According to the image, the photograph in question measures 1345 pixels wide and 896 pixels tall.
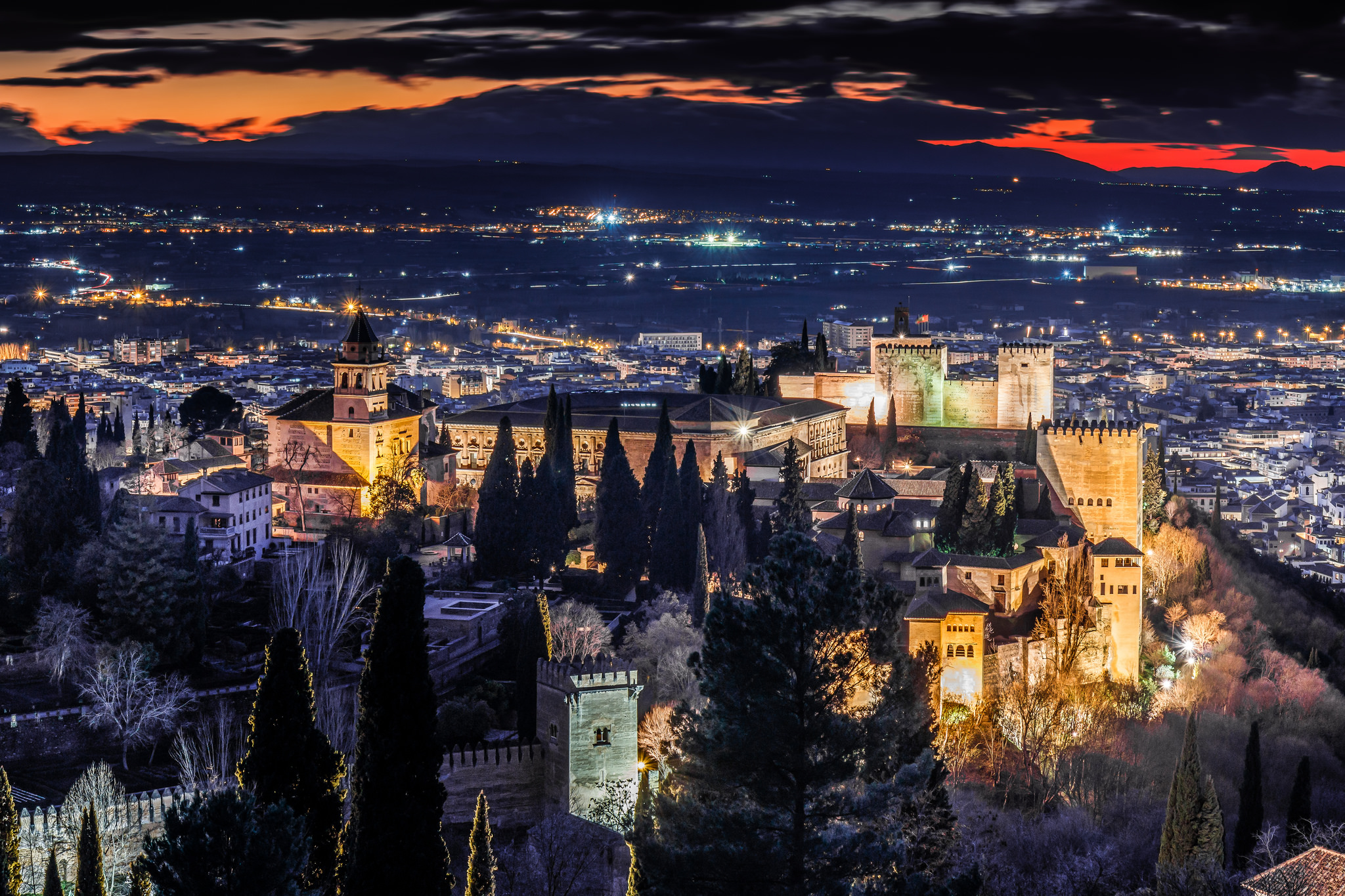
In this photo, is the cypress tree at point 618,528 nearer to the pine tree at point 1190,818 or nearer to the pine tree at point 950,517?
the pine tree at point 950,517

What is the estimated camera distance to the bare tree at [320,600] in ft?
77.4

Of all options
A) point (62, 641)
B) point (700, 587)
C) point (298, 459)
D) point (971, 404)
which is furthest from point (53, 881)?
point (971, 404)

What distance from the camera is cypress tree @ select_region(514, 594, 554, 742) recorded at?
21.0m

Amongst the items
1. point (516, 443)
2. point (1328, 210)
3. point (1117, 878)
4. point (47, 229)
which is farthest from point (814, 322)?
point (1117, 878)

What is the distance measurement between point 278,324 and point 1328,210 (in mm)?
128081

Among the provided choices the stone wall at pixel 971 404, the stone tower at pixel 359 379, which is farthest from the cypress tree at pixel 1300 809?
the stone tower at pixel 359 379

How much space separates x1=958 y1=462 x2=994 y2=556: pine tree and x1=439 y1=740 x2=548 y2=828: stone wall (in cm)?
1289

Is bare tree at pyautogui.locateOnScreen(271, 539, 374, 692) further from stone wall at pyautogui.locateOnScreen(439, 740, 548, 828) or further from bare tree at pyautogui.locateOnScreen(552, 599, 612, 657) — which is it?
bare tree at pyautogui.locateOnScreen(552, 599, 612, 657)

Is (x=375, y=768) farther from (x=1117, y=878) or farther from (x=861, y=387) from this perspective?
(x=861, y=387)

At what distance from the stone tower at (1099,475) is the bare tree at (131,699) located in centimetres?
1920

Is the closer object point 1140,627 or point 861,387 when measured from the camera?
point 1140,627

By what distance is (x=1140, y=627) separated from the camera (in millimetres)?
30922

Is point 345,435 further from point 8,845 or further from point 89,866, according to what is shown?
point 8,845

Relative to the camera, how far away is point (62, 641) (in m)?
23.3
